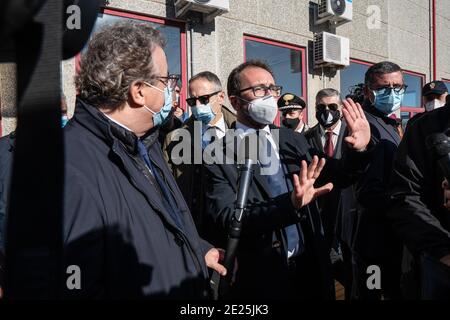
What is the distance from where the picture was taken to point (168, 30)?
17.4 ft

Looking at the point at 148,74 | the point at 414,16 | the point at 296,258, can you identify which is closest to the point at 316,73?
the point at 414,16

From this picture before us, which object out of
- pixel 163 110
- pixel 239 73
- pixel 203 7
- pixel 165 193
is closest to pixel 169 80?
pixel 163 110

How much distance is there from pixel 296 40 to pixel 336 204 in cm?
401

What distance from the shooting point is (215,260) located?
1806mm

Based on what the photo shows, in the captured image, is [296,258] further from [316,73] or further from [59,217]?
[316,73]

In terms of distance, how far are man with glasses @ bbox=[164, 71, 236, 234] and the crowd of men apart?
0.02m

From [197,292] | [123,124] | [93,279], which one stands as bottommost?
[197,292]

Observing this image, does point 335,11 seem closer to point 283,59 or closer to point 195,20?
point 283,59

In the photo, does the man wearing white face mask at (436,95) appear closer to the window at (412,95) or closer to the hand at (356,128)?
the hand at (356,128)

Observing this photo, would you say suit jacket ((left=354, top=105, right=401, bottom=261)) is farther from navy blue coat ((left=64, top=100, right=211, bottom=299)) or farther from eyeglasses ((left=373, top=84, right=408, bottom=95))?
navy blue coat ((left=64, top=100, right=211, bottom=299))

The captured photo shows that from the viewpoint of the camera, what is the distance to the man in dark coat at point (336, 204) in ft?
9.73

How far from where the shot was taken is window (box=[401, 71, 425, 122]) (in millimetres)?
9086

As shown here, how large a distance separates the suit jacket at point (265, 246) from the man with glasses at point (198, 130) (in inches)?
26.0
